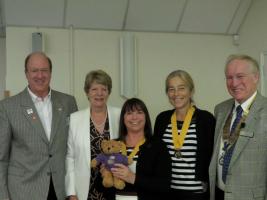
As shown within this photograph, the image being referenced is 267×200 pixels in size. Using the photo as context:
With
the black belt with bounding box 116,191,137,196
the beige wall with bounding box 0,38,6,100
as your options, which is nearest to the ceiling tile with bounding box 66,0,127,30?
the beige wall with bounding box 0,38,6,100

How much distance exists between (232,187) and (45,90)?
1.50 metres

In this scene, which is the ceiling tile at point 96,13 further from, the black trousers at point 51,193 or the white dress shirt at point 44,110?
the black trousers at point 51,193

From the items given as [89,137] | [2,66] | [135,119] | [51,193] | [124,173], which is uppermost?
[2,66]

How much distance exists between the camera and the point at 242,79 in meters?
2.29

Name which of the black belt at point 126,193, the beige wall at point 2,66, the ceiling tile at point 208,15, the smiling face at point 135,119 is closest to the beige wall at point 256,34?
the ceiling tile at point 208,15

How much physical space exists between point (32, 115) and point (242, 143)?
1469 mm

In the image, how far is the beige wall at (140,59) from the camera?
14.8 feet

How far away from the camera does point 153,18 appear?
4801 mm

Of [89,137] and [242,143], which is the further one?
[89,137]

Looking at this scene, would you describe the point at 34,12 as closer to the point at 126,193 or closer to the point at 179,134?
the point at 179,134

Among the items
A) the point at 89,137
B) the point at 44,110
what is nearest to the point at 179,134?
Result: the point at 89,137

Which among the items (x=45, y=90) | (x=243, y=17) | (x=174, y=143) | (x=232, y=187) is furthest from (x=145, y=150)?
(x=243, y=17)

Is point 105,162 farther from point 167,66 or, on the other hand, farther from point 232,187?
point 167,66

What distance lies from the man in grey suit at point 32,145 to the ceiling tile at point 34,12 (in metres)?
1.97
